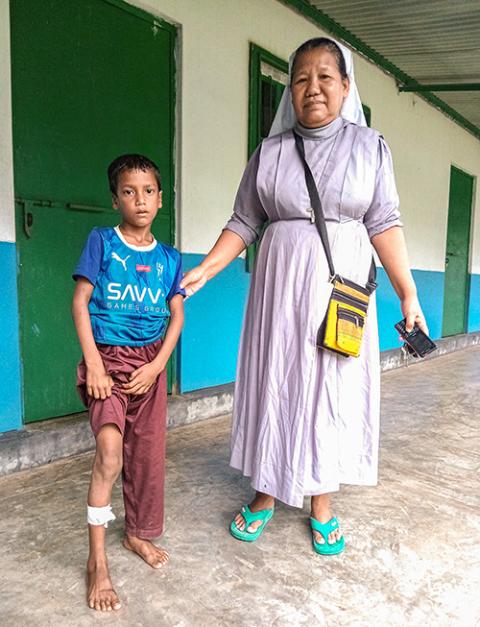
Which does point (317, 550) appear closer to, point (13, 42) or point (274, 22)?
point (13, 42)

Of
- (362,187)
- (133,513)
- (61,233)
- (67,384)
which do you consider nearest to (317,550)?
(133,513)

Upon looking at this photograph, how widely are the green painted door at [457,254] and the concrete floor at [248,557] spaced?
5.63 meters

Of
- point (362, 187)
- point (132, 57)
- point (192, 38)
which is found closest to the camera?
point (362, 187)

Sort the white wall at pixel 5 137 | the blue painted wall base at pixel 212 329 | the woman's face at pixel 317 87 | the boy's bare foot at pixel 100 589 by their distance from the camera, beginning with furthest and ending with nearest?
the blue painted wall base at pixel 212 329, the white wall at pixel 5 137, the woman's face at pixel 317 87, the boy's bare foot at pixel 100 589

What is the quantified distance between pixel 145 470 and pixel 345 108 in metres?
1.53

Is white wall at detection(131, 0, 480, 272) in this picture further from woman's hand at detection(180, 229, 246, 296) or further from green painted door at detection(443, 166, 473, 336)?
green painted door at detection(443, 166, 473, 336)

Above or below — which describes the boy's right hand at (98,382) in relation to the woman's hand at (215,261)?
below

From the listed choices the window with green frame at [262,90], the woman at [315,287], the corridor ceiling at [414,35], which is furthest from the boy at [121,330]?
the corridor ceiling at [414,35]

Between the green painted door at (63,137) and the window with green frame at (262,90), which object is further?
the window with green frame at (262,90)

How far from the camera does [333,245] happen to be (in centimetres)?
192

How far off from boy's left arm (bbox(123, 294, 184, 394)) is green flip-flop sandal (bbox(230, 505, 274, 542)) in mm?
742

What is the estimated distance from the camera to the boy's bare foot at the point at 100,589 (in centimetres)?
161

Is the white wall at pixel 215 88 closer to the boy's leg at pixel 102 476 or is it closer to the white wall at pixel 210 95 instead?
the white wall at pixel 210 95

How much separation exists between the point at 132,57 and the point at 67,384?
79.8 inches
